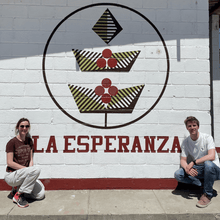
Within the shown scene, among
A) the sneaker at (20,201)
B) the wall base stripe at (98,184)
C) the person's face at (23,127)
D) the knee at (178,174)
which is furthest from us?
the wall base stripe at (98,184)

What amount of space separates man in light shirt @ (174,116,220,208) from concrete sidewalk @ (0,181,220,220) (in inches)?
8.4

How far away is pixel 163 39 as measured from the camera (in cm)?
303

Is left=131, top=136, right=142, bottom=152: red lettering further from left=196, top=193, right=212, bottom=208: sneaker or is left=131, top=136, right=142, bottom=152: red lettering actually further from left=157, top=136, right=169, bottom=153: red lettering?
left=196, top=193, right=212, bottom=208: sneaker

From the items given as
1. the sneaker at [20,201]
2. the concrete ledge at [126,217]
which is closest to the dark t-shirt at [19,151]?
the sneaker at [20,201]

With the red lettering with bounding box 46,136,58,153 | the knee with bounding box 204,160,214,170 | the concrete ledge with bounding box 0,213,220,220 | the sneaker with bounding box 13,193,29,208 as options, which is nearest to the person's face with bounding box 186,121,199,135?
the knee with bounding box 204,160,214,170

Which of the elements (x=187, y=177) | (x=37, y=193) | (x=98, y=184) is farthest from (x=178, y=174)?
(x=37, y=193)

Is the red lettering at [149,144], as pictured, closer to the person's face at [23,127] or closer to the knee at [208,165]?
the knee at [208,165]

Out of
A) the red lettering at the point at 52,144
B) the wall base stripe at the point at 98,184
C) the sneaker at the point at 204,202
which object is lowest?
the sneaker at the point at 204,202

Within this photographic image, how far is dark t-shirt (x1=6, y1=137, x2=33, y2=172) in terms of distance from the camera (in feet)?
8.29

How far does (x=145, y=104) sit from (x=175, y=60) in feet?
2.84

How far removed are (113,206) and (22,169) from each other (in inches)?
50.2

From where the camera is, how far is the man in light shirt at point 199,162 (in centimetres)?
248

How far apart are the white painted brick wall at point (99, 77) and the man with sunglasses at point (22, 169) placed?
236 millimetres

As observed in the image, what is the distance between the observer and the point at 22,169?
2459mm
